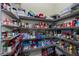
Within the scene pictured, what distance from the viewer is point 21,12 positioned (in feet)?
7.50

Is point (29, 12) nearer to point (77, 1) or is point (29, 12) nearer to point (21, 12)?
point (21, 12)

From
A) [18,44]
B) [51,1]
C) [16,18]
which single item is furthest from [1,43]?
[51,1]

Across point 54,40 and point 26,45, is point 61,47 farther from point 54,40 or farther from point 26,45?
point 26,45

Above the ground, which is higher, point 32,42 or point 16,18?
point 16,18

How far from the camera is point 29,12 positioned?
2307 millimetres

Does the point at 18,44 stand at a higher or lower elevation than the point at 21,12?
lower

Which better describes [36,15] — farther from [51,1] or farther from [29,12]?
[51,1]

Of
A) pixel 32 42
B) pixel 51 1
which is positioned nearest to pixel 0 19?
pixel 32 42

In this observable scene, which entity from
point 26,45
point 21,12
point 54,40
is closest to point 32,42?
point 26,45

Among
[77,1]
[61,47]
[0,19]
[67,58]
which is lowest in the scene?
[67,58]

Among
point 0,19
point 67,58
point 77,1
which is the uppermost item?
point 77,1

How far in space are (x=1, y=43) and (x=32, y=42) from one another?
50 cm

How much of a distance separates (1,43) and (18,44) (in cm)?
27

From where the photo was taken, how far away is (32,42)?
7.76 ft
